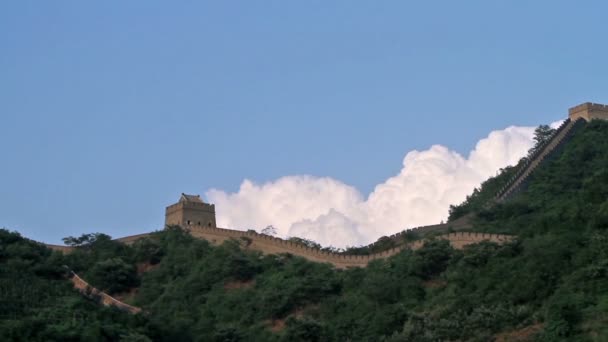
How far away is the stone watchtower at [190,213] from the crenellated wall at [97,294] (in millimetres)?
13596

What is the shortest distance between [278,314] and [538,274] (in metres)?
11.4

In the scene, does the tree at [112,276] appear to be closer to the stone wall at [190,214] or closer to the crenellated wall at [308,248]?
the crenellated wall at [308,248]

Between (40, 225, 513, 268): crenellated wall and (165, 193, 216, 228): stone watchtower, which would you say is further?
(165, 193, 216, 228): stone watchtower

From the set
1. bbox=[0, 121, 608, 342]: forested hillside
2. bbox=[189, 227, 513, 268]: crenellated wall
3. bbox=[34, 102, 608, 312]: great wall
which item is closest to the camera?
bbox=[0, 121, 608, 342]: forested hillside

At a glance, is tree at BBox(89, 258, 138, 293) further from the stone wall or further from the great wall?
the stone wall

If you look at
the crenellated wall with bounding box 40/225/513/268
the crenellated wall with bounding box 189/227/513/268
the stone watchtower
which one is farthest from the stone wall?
the crenellated wall with bounding box 189/227/513/268

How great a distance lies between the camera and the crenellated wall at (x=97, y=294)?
50.8 m

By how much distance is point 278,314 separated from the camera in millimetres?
48438

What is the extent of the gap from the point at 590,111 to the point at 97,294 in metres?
31.9

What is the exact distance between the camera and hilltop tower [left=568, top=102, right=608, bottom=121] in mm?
70188

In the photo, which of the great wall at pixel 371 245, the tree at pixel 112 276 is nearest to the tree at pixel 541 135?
the great wall at pixel 371 245

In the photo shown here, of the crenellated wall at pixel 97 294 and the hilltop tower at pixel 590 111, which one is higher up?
the hilltop tower at pixel 590 111

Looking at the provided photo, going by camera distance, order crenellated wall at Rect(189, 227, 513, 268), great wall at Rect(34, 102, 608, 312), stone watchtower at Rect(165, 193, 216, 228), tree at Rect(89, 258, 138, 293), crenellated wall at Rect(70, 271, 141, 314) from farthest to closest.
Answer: stone watchtower at Rect(165, 193, 216, 228), tree at Rect(89, 258, 138, 293), great wall at Rect(34, 102, 608, 312), crenellated wall at Rect(70, 271, 141, 314), crenellated wall at Rect(189, 227, 513, 268)

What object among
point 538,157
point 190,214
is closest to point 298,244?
point 190,214
